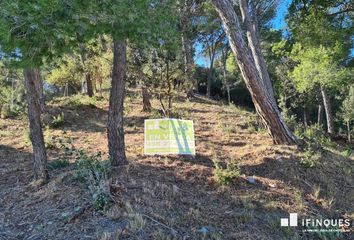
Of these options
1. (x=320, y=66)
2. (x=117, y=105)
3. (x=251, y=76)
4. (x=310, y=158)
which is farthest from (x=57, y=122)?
(x=320, y=66)

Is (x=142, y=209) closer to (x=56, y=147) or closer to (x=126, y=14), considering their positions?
(x=126, y=14)

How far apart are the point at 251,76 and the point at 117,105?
2.60m

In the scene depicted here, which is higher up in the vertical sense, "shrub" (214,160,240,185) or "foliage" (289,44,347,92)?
"foliage" (289,44,347,92)

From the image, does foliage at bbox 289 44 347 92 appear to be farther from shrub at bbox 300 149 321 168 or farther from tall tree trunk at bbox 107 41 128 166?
tall tree trunk at bbox 107 41 128 166

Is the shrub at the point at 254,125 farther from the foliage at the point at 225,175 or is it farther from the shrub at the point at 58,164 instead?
the shrub at the point at 58,164

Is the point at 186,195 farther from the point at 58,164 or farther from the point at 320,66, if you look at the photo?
the point at 320,66

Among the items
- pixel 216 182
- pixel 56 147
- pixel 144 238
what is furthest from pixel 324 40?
pixel 144 238

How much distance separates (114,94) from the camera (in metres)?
4.81

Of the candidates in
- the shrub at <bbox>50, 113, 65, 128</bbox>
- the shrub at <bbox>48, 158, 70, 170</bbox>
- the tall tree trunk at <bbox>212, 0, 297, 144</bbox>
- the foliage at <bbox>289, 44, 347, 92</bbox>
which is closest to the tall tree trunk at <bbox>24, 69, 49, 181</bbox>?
the shrub at <bbox>48, 158, 70, 170</bbox>

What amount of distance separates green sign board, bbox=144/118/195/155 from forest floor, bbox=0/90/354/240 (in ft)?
0.60

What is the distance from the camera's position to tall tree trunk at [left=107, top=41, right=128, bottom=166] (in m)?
4.81

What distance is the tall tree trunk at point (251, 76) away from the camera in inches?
228

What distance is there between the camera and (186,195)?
14.1 feet

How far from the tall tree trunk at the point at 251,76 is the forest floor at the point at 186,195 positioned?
0.38m
